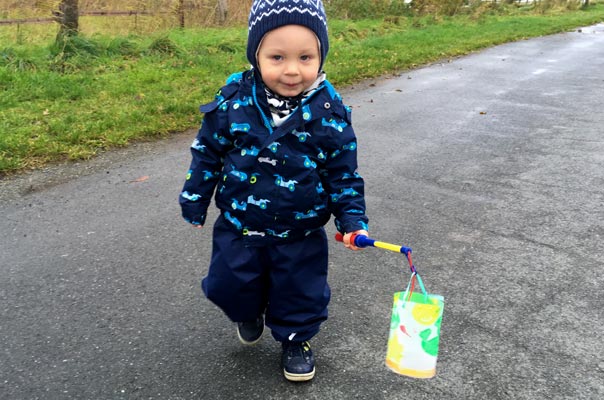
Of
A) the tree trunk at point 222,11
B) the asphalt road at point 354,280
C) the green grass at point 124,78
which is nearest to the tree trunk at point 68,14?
the green grass at point 124,78

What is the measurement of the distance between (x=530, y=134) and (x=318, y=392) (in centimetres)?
490

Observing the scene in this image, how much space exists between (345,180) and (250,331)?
2.78ft

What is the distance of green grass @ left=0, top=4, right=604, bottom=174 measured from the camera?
550 centimetres

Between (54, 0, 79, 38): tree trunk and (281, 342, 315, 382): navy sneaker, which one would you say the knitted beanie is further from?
(54, 0, 79, 38): tree trunk

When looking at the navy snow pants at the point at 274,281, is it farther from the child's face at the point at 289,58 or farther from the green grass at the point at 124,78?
the green grass at the point at 124,78

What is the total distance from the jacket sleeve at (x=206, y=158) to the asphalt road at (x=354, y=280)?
0.73 meters

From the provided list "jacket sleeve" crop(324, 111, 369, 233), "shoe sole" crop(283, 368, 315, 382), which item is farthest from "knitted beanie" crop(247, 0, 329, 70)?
"shoe sole" crop(283, 368, 315, 382)

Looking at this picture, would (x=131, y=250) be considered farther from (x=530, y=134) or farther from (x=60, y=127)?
(x=530, y=134)

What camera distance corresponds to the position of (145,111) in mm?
6363

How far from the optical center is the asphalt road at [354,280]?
8.26 feet

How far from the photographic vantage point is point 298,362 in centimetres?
250

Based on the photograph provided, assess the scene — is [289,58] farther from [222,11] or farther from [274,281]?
[222,11]

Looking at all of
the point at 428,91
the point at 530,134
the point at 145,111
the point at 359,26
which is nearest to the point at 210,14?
the point at 359,26

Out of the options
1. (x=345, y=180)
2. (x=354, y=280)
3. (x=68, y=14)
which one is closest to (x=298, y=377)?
(x=345, y=180)
